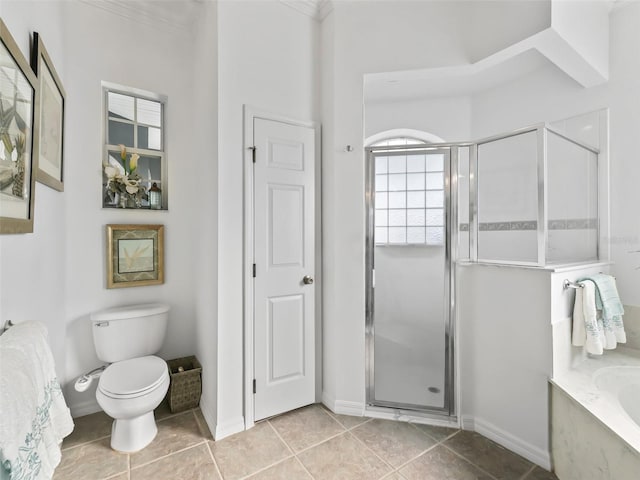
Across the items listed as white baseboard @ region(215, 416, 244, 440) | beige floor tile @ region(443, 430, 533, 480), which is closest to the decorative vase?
white baseboard @ region(215, 416, 244, 440)

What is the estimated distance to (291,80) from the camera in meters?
2.13

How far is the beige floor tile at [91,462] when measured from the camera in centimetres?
157

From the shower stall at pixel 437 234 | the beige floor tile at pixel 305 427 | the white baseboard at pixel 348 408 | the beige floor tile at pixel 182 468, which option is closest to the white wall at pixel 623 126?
the shower stall at pixel 437 234

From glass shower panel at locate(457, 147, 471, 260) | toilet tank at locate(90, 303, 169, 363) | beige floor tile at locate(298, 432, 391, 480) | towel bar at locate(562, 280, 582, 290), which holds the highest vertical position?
glass shower panel at locate(457, 147, 471, 260)

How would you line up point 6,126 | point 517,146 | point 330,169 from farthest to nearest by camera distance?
point 330,169, point 517,146, point 6,126

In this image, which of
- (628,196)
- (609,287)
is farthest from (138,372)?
(628,196)

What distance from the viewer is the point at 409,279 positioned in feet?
6.98

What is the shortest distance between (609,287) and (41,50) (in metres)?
3.39

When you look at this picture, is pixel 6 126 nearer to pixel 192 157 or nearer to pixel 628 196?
pixel 192 157

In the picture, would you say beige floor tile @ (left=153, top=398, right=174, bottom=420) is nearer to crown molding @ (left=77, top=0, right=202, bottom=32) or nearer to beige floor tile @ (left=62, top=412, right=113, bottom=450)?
beige floor tile @ (left=62, top=412, right=113, bottom=450)

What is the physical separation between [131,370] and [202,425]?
596 millimetres

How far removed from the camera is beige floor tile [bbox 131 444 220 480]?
156 cm

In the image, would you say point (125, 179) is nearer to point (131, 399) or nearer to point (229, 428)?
point (131, 399)

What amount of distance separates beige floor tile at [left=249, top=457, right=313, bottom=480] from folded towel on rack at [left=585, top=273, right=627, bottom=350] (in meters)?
1.94
